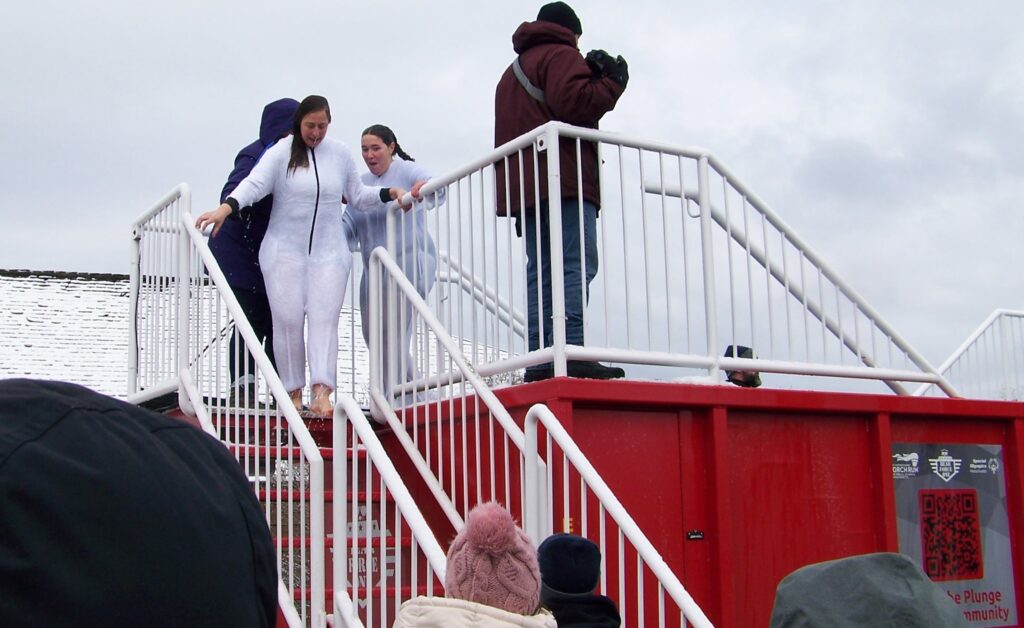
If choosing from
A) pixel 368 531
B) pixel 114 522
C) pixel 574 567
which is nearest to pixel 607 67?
pixel 368 531

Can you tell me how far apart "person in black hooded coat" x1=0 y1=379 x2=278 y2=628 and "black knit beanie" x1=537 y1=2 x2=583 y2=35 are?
5.53 metres

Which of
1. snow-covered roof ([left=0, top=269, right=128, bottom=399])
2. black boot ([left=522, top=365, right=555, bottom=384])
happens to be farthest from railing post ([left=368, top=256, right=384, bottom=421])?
snow-covered roof ([left=0, top=269, right=128, bottom=399])

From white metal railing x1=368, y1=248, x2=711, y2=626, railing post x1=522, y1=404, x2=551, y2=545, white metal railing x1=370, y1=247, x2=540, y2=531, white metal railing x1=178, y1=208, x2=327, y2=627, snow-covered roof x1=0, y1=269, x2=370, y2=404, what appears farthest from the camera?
snow-covered roof x1=0, y1=269, x2=370, y2=404

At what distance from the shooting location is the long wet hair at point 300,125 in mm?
7145

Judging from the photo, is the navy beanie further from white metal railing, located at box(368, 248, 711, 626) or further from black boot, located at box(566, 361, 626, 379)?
black boot, located at box(566, 361, 626, 379)

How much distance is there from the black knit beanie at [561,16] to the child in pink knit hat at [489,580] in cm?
409

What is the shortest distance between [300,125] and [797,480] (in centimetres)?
340

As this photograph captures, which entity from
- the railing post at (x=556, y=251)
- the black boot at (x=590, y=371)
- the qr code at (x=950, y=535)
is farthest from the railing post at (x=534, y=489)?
the qr code at (x=950, y=535)

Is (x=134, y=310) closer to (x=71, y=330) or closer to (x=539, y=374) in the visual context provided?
(x=539, y=374)

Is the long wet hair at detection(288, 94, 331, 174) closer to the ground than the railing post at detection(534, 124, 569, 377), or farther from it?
farther from it

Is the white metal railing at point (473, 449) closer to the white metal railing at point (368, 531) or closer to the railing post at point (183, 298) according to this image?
the white metal railing at point (368, 531)

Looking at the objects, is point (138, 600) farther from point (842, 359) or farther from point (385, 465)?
point (842, 359)

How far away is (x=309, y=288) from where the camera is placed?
7.09 m

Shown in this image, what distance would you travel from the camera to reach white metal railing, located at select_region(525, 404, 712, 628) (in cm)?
453
